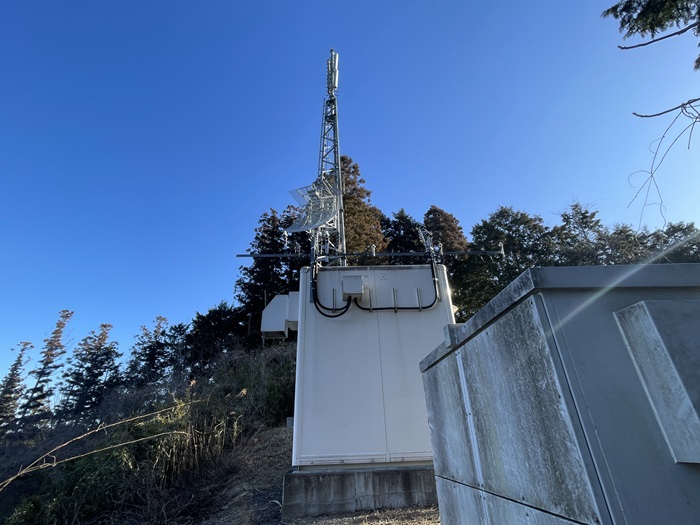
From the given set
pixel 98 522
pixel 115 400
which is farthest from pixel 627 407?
pixel 115 400

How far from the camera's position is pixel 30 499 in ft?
15.5

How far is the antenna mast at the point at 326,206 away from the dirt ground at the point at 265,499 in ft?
10.2

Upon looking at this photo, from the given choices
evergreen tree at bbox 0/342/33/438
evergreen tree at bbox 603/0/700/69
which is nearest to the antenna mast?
evergreen tree at bbox 603/0/700/69

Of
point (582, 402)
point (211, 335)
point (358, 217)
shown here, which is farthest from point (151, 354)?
point (582, 402)

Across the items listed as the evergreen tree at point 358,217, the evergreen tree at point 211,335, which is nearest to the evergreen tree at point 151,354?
the evergreen tree at point 211,335

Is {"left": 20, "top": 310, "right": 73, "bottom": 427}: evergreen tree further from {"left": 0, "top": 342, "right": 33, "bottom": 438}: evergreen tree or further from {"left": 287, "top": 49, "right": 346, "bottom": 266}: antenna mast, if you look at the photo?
{"left": 287, "top": 49, "right": 346, "bottom": 266}: antenna mast

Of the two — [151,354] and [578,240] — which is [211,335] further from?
[578,240]

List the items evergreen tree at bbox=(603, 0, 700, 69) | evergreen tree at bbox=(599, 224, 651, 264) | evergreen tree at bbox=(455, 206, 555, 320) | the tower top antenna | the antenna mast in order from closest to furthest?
evergreen tree at bbox=(603, 0, 700, 69), the antenna mast, the tower top antenna, evergreen tree at bbox=(599, 224, 651, 264), evergreen tree at bbox=(455, 206, 555, 320)

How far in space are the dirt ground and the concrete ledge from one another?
0.10m

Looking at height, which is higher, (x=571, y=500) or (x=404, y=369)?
(x=404, y=369)

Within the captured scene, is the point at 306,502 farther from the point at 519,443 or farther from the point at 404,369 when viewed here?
the point at 519,443

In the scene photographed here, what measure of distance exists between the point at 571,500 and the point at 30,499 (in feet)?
21.2

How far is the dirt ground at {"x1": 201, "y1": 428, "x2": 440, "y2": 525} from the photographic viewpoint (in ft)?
12.1

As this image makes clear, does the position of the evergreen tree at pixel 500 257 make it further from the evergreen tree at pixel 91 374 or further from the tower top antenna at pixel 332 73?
the evergreen tree at pixel 91 374
